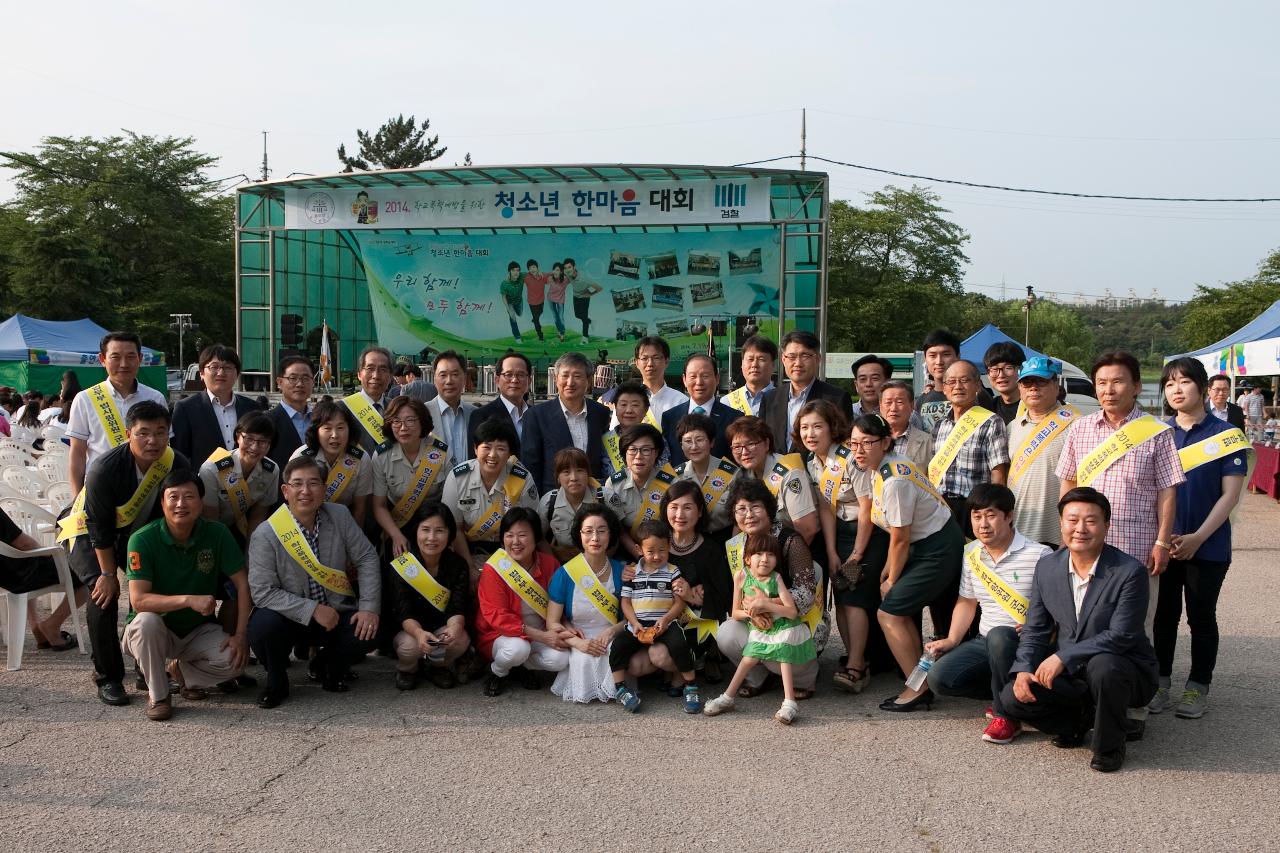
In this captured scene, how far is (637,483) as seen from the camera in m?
4.76

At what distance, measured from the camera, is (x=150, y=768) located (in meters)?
3.53

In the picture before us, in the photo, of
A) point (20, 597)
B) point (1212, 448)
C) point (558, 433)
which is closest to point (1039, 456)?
point (1212, 448)

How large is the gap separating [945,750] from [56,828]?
10.2 feet

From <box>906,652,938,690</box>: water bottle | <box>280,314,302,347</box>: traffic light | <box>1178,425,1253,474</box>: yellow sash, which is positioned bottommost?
<box>906,652,938,690</box>: water bottle

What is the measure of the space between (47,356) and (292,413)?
1623 centimetres

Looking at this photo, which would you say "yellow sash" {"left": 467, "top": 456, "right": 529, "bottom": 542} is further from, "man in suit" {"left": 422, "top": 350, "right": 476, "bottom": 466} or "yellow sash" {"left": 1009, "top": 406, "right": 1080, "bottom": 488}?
"yellow sash" {"left": 1009, "top": 406, "right": 1080, "bottom": 488}

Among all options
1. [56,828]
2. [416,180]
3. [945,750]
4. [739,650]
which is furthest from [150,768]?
[416,180]

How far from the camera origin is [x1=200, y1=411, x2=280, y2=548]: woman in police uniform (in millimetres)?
4547

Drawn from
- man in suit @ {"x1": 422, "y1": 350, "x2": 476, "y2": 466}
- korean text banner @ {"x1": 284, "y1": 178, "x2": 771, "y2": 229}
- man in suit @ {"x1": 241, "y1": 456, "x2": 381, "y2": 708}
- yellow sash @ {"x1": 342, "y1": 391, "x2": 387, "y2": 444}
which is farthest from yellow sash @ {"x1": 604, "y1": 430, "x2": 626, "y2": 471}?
korean text banner @ {"x1": 284, "y1": 178, "x2": 771, "y2": 229}

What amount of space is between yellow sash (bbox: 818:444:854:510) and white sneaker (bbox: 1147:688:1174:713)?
1.60m

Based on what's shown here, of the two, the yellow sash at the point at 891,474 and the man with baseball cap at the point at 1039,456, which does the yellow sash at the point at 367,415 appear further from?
the man with baseball cap at the point at 1039,456

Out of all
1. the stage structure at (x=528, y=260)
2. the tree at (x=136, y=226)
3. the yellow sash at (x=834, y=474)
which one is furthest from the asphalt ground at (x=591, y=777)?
the tree at (x=136, y=226)

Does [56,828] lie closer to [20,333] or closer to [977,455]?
[977,455]

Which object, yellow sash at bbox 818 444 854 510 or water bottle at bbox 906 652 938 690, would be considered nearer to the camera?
water bottle at bbox 906 652 938 690
